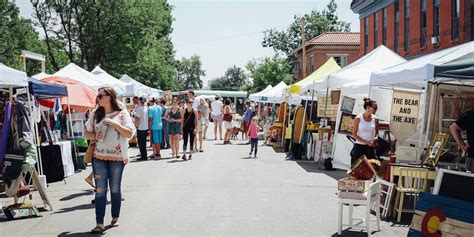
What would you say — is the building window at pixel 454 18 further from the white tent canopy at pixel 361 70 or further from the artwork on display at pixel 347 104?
the artwork on display at pixel 347 104

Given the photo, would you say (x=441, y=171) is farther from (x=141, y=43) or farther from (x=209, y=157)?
(x=141, y=43)

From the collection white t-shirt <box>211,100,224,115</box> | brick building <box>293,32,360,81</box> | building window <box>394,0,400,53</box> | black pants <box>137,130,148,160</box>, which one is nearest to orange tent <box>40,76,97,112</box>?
black pants <box>137,130,148,160</box>

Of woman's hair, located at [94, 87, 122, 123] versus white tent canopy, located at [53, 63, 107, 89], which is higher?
white tent canopy, located at [53, 63, 107, 89]

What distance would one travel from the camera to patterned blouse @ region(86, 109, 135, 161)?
291 inches

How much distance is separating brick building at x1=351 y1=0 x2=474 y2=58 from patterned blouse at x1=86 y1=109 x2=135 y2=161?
61.5ft

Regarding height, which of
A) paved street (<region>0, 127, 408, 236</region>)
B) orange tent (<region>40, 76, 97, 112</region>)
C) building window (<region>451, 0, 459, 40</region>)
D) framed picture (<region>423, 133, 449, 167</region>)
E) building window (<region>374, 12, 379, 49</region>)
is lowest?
paved street (<region>0, 127, 408, 236</region>)

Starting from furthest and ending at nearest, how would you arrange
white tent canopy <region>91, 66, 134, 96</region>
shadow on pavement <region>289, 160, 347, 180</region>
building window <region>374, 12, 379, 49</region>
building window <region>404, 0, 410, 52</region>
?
building window <region>374, 12, 379, 49</region> < building window <region>404, 0, 410, 52</region> < white tent canopy <region>91, 66, 134, 96</region> < shadow on pavement <region>289, 160, 347, 180</region>

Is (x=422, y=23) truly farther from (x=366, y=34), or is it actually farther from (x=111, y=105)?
(x=111, y=105)

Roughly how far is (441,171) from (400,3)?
1028 inches

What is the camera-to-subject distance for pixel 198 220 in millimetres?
8117

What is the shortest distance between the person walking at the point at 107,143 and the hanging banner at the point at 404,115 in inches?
256

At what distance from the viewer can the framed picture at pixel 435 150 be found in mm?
8727

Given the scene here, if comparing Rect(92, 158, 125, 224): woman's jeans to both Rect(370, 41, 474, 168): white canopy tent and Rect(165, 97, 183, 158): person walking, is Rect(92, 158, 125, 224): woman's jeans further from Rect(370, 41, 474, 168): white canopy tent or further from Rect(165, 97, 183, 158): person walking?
Rect(165, 97, 183, 158): person walking

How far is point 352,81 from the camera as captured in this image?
14695 millimetres
